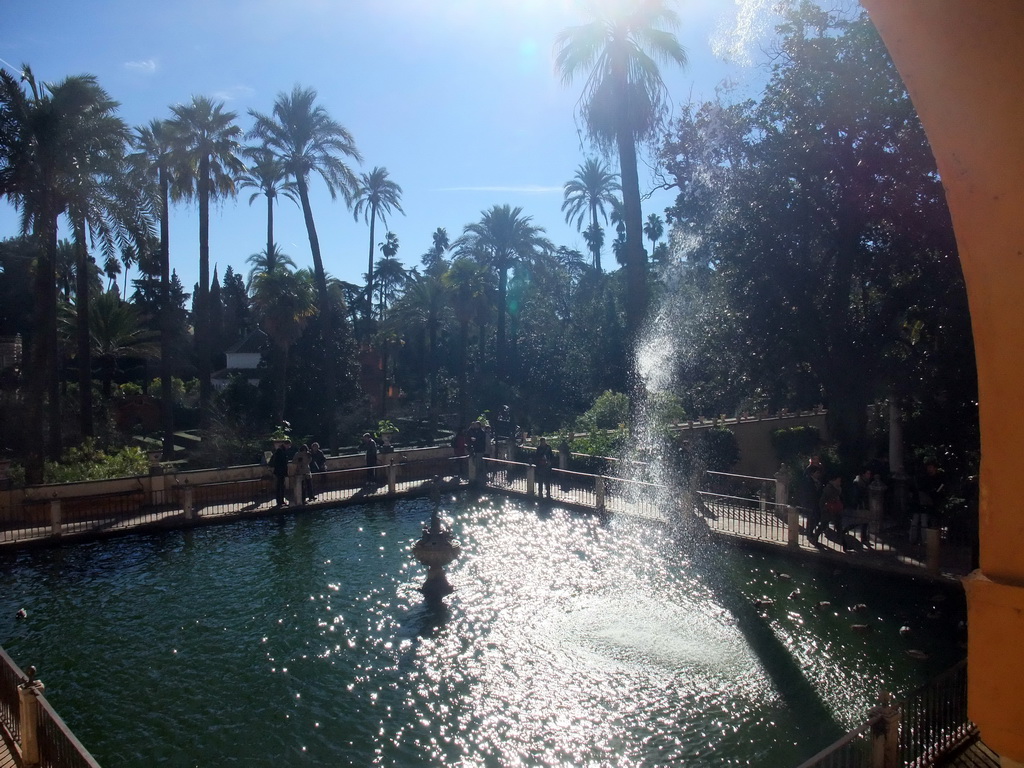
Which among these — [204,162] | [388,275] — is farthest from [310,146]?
[388,275]

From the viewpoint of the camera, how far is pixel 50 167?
20.1 meters

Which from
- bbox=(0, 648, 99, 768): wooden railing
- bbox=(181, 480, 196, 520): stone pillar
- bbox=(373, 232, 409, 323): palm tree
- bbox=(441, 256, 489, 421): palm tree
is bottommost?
bbox=(0, 648, 99, 768): wooden railing

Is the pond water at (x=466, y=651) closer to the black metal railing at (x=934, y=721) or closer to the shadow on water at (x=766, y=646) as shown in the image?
the shadow on water at (x=766, y=646)

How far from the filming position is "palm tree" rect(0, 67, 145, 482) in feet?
65.0

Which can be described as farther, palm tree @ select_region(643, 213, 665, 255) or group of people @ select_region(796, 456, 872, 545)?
palm tree @ select_region(643, 213, 665, 255)

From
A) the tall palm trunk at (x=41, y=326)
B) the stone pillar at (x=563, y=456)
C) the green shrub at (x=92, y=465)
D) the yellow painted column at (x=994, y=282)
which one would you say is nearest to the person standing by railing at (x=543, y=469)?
the stone pillar at (x=563, y=456)

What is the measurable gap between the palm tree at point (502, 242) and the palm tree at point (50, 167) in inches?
883

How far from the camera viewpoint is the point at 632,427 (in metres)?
24.4

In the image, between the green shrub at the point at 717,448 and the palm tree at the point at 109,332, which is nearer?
the green shrub at the point at 717,448

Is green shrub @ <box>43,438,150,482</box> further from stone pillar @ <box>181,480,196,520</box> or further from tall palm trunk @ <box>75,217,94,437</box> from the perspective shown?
tall palm trunk @ <box>75,217,94,437</box>

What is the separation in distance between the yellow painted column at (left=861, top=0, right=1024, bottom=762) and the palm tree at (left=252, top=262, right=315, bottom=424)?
100ft

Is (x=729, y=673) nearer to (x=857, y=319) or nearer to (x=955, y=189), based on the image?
(x=955, y=189)

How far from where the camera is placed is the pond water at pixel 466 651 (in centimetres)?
787

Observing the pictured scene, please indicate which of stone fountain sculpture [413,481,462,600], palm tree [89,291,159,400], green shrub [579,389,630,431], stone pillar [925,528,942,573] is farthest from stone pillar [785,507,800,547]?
palm tree [89,291,159,400]
